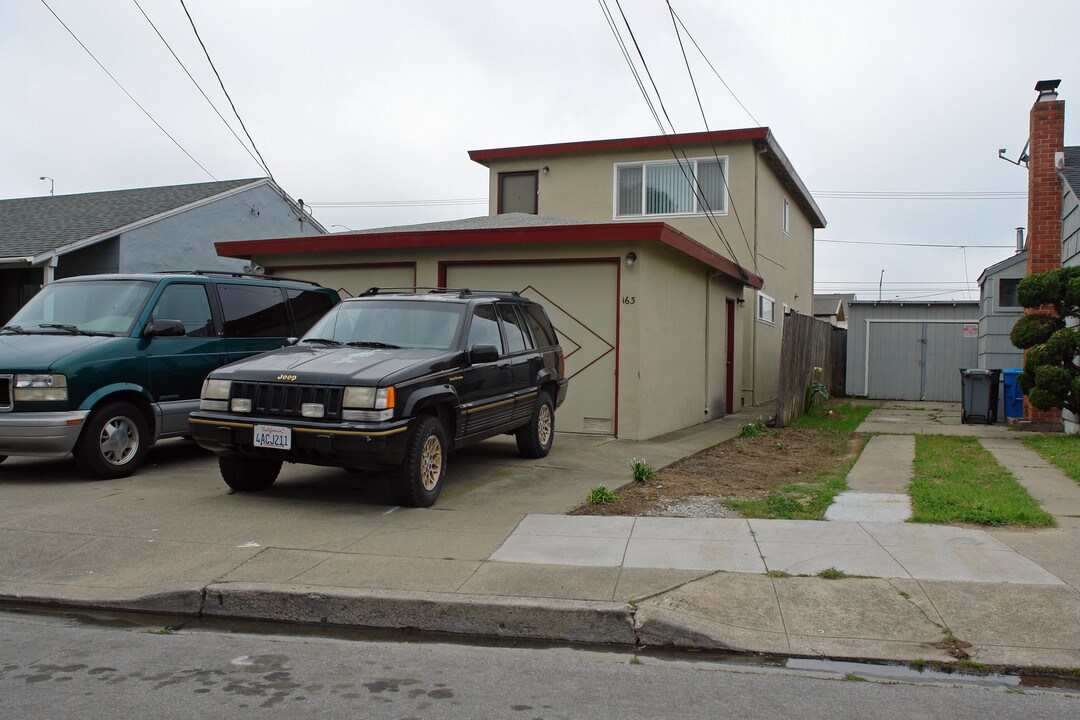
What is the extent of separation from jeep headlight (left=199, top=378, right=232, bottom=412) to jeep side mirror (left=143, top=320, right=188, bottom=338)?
66.4 inches

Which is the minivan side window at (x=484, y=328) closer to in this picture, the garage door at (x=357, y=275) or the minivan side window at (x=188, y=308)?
the minivan side window at (x=188, y=308)

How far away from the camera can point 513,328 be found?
9.39 m

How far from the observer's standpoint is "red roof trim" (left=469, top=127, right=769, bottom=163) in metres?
17.6

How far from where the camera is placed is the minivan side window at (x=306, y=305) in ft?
36.3

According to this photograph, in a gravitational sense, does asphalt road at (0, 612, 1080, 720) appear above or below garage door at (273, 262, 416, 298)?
below

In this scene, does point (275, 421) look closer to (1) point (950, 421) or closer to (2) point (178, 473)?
(2) point (178, 473)

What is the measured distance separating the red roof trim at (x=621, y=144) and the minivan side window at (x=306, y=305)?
9134mm

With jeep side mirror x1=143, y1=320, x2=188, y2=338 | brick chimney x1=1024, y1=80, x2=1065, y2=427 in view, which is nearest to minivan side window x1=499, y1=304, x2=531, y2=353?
jeep side mirror x1=143, y1=320, x2=188, y2=338

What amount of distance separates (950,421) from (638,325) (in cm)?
801

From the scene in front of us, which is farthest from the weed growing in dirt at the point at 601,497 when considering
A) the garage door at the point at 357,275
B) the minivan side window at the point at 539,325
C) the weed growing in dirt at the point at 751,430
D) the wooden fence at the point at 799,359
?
the wooden fence at the point at 799,359

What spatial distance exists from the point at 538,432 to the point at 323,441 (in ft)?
11.5

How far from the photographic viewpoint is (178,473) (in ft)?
29.8

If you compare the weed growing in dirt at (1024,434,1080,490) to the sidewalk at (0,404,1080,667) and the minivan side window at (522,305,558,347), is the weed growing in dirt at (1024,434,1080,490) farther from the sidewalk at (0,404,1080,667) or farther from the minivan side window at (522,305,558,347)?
the minivan side window at (522,305,558,347)

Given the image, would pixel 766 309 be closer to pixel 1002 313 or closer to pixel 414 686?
pixel 1002 313
